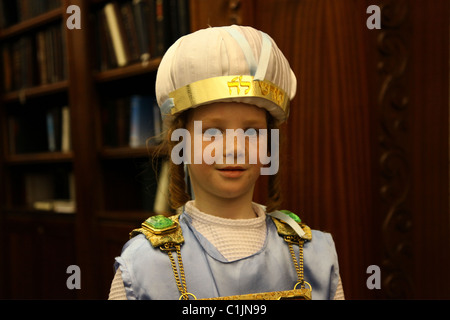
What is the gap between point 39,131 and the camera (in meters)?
2.06

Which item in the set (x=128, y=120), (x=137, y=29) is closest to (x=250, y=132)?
(x=137, y=29)

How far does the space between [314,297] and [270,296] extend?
103mm

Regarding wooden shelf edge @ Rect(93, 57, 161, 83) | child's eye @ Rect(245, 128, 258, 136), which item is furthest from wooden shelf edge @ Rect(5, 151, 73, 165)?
child's eye @ Rect(245, 128, 258, 136)

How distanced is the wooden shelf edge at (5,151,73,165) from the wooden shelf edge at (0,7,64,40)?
564 millimetres

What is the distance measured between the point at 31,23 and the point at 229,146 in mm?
1606

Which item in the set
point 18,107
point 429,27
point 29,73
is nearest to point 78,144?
point 29,73

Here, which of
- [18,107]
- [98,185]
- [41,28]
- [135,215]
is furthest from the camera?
[18,107]

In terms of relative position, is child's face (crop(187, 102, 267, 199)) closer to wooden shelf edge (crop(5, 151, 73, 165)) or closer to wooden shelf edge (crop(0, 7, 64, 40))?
wooden shelf edge (crop(5, 151, 73, 165))

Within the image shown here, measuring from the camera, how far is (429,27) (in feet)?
3.83

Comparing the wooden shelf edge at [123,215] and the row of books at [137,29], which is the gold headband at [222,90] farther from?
the wooden shelf edge at [123,215]

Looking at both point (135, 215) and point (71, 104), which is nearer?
point (135, 215)

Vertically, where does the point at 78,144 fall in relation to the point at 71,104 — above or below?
below

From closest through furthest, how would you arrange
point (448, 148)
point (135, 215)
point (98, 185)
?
point (448, 148) → point (135, 215) → point (98, 185)

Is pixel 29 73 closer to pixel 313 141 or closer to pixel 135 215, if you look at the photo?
pixel 135 215
